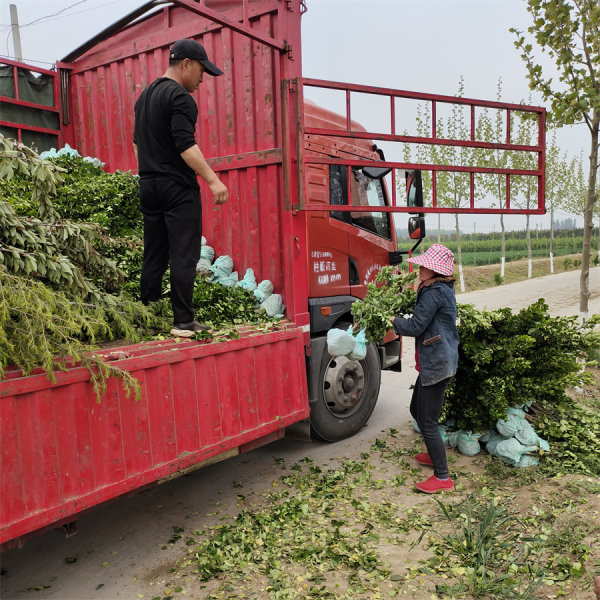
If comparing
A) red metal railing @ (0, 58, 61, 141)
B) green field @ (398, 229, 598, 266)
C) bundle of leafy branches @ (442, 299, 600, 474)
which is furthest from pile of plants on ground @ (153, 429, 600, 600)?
green field @ (398, 229, 598, 266)

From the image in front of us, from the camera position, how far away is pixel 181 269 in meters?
3.47

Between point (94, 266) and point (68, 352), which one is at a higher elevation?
point (94, 266)

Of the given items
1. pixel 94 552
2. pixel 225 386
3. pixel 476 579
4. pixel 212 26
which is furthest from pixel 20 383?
pixel 212 26

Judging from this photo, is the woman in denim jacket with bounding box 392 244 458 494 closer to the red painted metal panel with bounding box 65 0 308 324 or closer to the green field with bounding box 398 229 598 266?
the red painted metal panel with bounding box 65 0 308 324

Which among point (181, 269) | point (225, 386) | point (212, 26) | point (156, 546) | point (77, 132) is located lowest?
point (156, 546)

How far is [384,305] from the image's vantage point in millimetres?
4230

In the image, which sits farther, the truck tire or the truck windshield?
the truck windshield

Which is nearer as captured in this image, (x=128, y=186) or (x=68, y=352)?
(x=68, y=352)

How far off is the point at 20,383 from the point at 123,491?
81cm

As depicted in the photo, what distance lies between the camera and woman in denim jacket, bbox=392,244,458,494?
152 inches

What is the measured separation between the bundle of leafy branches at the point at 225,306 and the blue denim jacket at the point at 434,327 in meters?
1.13

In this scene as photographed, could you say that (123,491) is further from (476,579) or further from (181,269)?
(476,579)

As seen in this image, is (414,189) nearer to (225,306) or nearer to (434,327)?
(434,327)

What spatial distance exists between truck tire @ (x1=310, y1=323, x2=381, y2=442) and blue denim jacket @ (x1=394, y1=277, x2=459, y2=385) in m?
0.90
